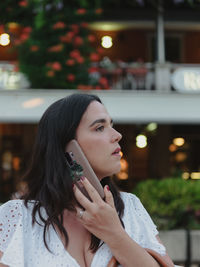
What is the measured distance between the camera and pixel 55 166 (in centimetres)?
165

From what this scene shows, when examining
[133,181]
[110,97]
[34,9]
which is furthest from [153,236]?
[133,181]

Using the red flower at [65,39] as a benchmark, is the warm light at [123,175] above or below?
below

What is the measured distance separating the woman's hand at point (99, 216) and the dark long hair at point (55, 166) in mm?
121

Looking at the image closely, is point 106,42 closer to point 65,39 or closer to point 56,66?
point 65,39

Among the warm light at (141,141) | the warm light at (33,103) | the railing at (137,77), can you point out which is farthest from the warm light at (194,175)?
the warm light at (33,103)

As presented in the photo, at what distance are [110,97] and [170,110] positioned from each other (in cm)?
148

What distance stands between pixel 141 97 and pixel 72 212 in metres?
10.8

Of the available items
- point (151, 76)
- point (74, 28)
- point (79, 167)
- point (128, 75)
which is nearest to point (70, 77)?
point (74, 28)

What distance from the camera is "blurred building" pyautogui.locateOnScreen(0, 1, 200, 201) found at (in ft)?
39.8

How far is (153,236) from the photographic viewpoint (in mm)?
1613

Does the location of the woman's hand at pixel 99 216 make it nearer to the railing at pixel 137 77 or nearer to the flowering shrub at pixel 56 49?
the flowering shrub at pixel 56 49

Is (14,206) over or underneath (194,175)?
over

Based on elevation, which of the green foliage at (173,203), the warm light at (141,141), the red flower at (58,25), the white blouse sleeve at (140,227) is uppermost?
the red flower at (58,25)

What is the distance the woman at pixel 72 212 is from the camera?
4.72 ft
